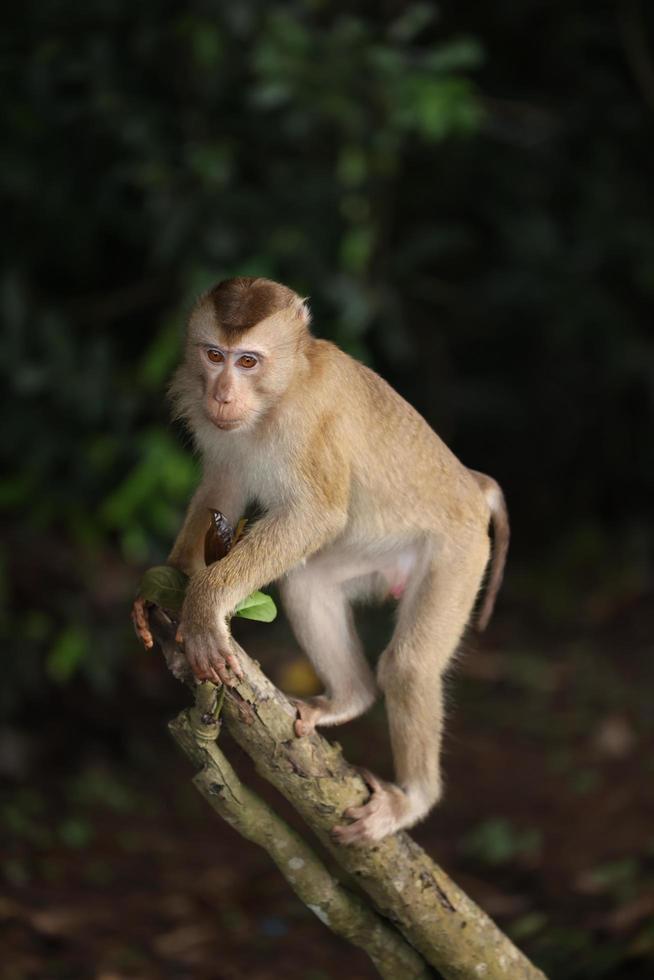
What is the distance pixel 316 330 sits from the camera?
6965mm

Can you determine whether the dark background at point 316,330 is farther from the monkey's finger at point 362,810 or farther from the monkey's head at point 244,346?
the monkey's head at point 244,346

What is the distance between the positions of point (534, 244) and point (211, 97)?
2.37m

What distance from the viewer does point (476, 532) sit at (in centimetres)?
432

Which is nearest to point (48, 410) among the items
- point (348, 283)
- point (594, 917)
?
point (348, 283)

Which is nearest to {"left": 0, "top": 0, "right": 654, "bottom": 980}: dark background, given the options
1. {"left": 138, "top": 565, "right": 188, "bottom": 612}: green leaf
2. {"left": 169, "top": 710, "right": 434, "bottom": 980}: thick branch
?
{"left": 169, "top": 710, "right": 434, "bottom": 980}: thick branch

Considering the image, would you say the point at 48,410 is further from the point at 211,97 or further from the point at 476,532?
the point at 476,532

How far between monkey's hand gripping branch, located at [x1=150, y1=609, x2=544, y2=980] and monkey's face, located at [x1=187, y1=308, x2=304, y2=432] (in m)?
0.65

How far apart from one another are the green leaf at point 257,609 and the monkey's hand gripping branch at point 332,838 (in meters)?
0.10

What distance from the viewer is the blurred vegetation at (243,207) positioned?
21.7ft

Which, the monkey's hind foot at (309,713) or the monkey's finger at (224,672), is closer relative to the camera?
the monkey's finger at (224,672)

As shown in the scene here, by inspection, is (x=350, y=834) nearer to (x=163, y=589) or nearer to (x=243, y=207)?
(x=163, y=589)

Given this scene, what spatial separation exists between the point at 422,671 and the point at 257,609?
71 centimetres

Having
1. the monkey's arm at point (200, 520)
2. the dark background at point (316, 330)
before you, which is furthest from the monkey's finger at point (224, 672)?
the dark background at point (316, 330)

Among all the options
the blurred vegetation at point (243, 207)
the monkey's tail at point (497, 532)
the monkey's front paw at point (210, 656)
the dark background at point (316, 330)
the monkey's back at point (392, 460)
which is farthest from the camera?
the blurred vegetation at point (243, 207)
